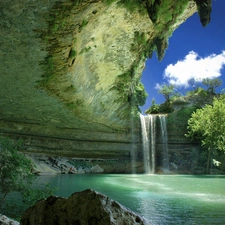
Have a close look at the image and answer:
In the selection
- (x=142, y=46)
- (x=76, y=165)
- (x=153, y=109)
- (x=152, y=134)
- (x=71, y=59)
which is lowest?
(x=76, y=165)

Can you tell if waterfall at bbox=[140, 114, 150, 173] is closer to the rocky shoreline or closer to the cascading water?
the cascading water

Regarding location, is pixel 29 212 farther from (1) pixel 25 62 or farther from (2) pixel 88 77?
(2) pixel 88 77

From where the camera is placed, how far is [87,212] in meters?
2.01

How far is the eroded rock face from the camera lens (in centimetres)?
196

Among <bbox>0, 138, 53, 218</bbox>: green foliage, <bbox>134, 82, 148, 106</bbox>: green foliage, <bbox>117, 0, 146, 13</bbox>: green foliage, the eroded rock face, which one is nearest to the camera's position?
the eroded rock face

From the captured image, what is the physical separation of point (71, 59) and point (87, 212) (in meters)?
9.11

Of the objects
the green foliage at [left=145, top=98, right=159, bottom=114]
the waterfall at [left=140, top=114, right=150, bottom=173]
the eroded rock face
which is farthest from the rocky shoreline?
the eroded rock face

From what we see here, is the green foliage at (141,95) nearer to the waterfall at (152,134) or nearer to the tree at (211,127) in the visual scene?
the waterfall at (152,134)

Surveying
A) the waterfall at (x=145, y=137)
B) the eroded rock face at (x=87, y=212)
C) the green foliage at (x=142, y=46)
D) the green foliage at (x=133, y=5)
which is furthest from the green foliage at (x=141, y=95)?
the eroded rock face at (x=87, y=212)

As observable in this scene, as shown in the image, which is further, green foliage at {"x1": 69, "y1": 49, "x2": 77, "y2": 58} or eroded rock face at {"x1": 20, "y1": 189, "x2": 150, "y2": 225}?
green foliage at {"x1": 69, "y1": 49, "x2": 77, "y2": 58}

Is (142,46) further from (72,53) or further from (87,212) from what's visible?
(87,212)

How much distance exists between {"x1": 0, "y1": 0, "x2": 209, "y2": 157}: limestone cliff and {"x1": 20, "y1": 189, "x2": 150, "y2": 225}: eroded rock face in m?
6.15

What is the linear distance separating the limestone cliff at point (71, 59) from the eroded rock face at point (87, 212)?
6147 millimetres

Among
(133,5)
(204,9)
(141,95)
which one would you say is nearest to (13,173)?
(133,5)
